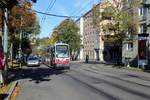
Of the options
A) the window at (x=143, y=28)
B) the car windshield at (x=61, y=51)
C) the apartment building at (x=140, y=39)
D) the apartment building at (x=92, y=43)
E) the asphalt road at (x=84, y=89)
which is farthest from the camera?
the apartment building at (x=92, y=43)

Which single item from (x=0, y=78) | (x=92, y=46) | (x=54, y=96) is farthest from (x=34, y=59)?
(x=92, y=46)

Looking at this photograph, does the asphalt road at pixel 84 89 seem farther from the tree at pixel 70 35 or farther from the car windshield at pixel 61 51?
the tree at pixel 70 35

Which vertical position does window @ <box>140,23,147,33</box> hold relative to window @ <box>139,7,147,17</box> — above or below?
below

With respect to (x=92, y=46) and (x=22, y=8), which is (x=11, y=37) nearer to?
(x=22, y=8)

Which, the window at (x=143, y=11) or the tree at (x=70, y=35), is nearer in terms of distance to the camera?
the window at (x=143, y=11)

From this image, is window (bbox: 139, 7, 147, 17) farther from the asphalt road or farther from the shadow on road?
the asphalt road

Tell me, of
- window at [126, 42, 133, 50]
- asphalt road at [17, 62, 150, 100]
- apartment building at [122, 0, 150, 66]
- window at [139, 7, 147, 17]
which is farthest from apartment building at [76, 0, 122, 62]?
asphalt road at [17, 62, 150, 100]

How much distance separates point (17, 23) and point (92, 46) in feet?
222

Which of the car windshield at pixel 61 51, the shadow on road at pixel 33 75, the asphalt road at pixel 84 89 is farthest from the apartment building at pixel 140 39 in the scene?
the asphalt road at pixel 84 89

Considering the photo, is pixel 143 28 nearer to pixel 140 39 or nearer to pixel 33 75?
pixel 140 39

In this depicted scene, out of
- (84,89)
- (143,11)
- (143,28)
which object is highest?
(143,11)

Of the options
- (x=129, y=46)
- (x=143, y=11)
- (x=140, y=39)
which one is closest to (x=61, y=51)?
(x=140, y=39)

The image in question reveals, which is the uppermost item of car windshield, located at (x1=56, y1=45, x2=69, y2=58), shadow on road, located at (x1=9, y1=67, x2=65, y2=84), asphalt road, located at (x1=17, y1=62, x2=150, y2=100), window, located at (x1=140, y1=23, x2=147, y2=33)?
window, located at (x1=140, y1=23, x2=147, y2=33)

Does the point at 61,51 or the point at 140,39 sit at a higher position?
the point at 140,39
